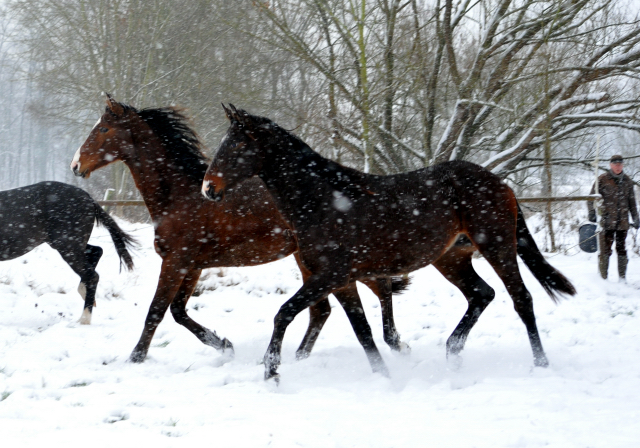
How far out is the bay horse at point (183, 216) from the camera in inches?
179

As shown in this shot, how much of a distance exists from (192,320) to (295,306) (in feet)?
4.60

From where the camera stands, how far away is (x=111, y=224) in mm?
6535

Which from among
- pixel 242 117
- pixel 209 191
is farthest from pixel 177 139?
pixel 209 191

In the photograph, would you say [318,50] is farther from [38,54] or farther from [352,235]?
[38,54]

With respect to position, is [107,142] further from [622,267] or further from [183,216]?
[622,267]

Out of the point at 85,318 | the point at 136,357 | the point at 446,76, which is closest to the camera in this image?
the point at 136,357

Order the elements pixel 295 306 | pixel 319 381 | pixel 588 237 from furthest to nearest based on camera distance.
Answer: pixel 588 237 < pixel 319 381 < pixel 295 306


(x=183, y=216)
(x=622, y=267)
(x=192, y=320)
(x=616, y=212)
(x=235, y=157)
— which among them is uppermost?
(x=235, y=157)

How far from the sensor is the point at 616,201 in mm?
8211

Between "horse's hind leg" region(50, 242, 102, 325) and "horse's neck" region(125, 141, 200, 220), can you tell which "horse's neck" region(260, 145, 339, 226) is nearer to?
"horse's neck" region(125, 141, 200, 220)

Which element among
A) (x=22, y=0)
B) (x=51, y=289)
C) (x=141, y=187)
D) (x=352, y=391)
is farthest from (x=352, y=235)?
(x=22, y=0)

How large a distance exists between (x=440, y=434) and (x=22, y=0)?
1854 cm

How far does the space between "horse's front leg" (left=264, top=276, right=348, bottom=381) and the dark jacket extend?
6178 millimetres

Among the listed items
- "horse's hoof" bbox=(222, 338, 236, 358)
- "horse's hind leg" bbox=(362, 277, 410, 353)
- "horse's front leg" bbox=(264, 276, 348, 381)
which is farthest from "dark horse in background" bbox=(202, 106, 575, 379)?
"horse's hoof" bbox=(222, 338, 236, 358)
